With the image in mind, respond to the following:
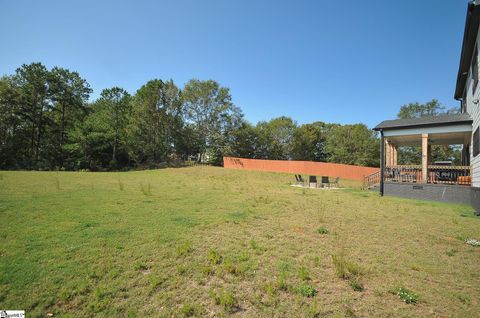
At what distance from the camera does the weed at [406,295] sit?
10.5ft

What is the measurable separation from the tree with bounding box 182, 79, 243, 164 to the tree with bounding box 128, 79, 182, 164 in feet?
8.55

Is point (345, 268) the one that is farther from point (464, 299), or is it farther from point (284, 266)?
point (464, 299)

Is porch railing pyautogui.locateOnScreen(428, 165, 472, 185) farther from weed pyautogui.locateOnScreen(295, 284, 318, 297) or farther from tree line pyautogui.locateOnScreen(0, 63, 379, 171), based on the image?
tree line pyautogui.locateOnScreen(0, 63, 379, 171)

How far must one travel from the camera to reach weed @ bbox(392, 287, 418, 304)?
3207mm

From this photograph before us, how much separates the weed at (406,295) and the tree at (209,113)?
43041 mm

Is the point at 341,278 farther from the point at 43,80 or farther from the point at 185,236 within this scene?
the point at 43,80

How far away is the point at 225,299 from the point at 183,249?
1.71m

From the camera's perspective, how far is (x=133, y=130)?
39406 mm

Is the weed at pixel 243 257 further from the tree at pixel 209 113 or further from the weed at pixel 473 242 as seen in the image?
the tree at pixel 209 113

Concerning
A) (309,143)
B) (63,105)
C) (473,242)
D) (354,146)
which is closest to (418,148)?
(354,146)

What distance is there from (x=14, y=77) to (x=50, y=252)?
4582 centimetres

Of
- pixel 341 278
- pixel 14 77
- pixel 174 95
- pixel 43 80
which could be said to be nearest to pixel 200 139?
pixel 174 95

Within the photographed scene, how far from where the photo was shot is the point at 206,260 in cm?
434

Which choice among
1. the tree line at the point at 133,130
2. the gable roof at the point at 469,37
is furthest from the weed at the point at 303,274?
the tree line at the point at 133,130
